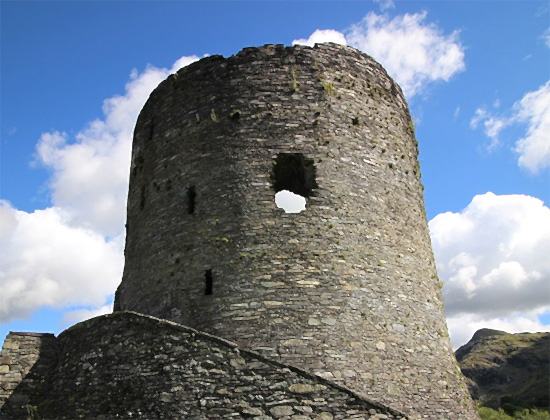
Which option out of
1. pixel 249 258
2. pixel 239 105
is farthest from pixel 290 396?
pixel 239 105

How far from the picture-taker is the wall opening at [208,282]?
37.2ft

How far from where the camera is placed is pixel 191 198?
497 inches

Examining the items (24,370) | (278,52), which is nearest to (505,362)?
(278,52)

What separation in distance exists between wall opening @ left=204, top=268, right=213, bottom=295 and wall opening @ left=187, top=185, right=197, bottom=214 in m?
1.59

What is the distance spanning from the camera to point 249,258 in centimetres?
1133

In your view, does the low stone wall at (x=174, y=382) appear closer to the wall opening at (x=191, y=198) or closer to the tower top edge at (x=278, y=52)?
the wall opening at (x=191, y=198)

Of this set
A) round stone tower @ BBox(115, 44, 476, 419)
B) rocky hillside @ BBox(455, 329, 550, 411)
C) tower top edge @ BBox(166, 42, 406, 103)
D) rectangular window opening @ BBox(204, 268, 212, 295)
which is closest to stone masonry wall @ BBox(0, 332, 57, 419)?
round stone tower @ BBox(115, 44, 476, 419)

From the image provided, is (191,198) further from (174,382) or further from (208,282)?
(174,382)

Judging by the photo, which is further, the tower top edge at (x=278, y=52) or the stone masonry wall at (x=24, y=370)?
the tower top edge at (x=278, y=52)

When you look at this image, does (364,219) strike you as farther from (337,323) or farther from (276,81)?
(276,81)

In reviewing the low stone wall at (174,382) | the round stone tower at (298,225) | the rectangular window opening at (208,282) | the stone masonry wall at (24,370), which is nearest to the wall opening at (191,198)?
the round stone tower at (298,225)

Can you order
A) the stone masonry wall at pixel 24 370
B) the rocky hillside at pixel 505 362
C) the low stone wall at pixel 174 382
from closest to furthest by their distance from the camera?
the low stone wall at pixel 174 382 < the stone masonry wall at pixel 24 370 < the rocky hillside at pixel 505 362

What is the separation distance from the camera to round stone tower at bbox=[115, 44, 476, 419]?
10.8 metres

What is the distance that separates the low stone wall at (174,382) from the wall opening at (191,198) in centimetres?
339
